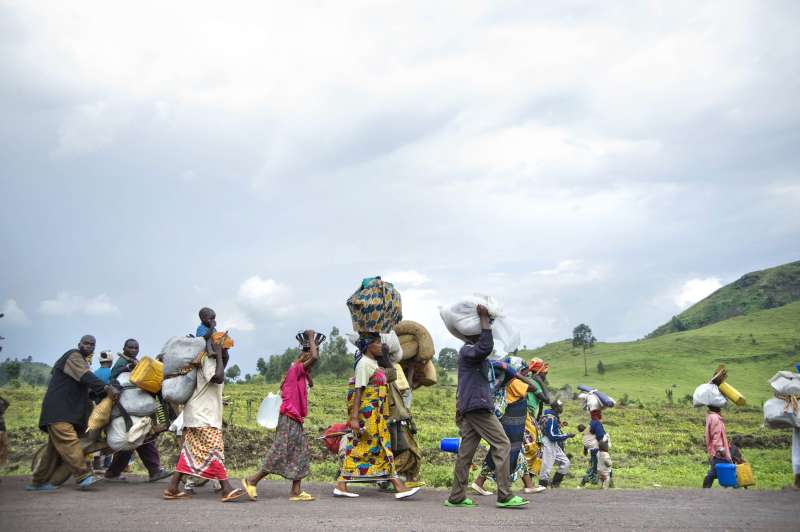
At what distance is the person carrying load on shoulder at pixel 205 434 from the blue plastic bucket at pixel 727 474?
7.36 metres

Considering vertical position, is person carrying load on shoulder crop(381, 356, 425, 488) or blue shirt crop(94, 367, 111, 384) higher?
blue shirt crop(94, 367, 111, 384)

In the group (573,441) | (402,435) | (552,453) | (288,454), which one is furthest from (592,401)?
(573,441)

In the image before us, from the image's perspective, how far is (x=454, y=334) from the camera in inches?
340

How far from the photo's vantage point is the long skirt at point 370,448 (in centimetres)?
899

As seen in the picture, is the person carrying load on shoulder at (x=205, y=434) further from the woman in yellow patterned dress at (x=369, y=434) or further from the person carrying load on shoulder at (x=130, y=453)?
the person carrying load on shoulder at (x=130, y=453)

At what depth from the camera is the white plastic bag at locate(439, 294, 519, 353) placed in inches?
331

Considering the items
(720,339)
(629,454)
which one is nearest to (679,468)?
(629,454)

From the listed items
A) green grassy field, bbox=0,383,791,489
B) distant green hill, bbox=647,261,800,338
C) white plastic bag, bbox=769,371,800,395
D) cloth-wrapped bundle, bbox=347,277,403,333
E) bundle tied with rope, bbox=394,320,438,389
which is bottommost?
green grassy field, bbox=0,383,791,489

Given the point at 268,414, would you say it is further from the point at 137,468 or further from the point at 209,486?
the point at 137,468

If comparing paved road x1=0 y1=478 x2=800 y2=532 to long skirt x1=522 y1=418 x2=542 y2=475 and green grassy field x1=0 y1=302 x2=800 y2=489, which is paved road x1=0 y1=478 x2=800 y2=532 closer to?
long skirt x1=522 y1=418 x2=542 y2=475

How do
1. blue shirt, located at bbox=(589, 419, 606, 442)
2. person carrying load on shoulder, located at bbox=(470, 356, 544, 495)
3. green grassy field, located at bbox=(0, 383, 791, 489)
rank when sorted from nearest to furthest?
person carrying load on shoulder, located at bbox=(470, 356, 544, 495), blue shirt, located at bbox=(589, 419, 606, 442), green grassy field, located at bbox=(0, 383, 791, 489)

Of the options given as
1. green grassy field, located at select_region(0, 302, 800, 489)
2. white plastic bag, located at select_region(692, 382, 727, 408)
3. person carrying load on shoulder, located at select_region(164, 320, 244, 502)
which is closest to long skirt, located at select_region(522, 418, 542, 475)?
green grassy field, located at select_region(0, 302, 800, 489)

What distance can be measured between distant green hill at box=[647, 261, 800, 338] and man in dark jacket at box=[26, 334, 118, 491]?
12695cm

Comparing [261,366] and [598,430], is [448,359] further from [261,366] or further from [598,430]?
[598,430]
